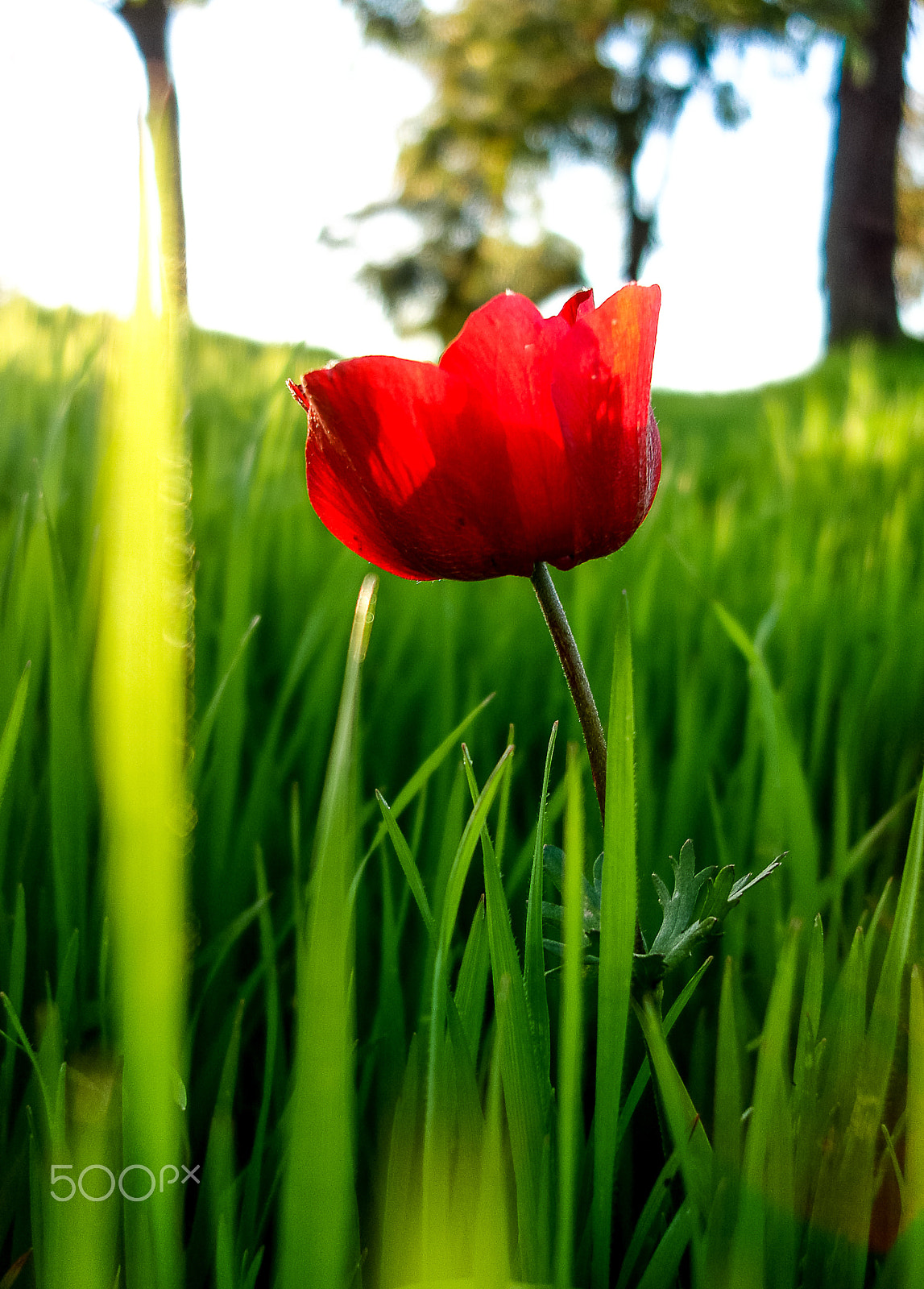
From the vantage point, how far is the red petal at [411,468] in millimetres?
348

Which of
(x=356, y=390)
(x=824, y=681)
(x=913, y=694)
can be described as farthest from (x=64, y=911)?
(x=913, y=694)

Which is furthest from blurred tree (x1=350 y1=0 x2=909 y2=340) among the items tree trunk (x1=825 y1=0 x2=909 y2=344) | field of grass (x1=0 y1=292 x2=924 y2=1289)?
field of grass (x1=0 y1=292 x2=924 y2=1289)

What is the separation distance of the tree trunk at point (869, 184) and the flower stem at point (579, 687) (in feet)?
26.0

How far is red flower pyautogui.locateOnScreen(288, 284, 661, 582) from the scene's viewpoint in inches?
13.7

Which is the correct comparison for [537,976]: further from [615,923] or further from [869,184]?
[869,184]

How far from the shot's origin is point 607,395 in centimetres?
35

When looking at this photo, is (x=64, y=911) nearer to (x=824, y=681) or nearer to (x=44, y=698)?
(x=44, y=698)

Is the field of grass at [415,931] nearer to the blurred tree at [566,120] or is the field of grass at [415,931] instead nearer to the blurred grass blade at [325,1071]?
the blurred grass blade at [325,1071]

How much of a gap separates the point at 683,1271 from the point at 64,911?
36cm

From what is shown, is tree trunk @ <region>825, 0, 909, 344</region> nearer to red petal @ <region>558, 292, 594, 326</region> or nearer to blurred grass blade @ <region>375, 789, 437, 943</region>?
red petal @ <region>558, 292, 594, 326</region>

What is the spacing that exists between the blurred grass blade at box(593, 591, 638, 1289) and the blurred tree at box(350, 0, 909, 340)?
805 cm

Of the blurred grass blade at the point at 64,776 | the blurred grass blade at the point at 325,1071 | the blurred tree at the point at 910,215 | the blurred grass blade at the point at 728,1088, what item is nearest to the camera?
the blurred grass blade at the point at 325,1071


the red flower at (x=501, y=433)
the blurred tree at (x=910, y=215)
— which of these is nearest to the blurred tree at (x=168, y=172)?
the red flower at (x=501, y=433)

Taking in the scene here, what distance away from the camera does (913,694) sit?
85 cm
